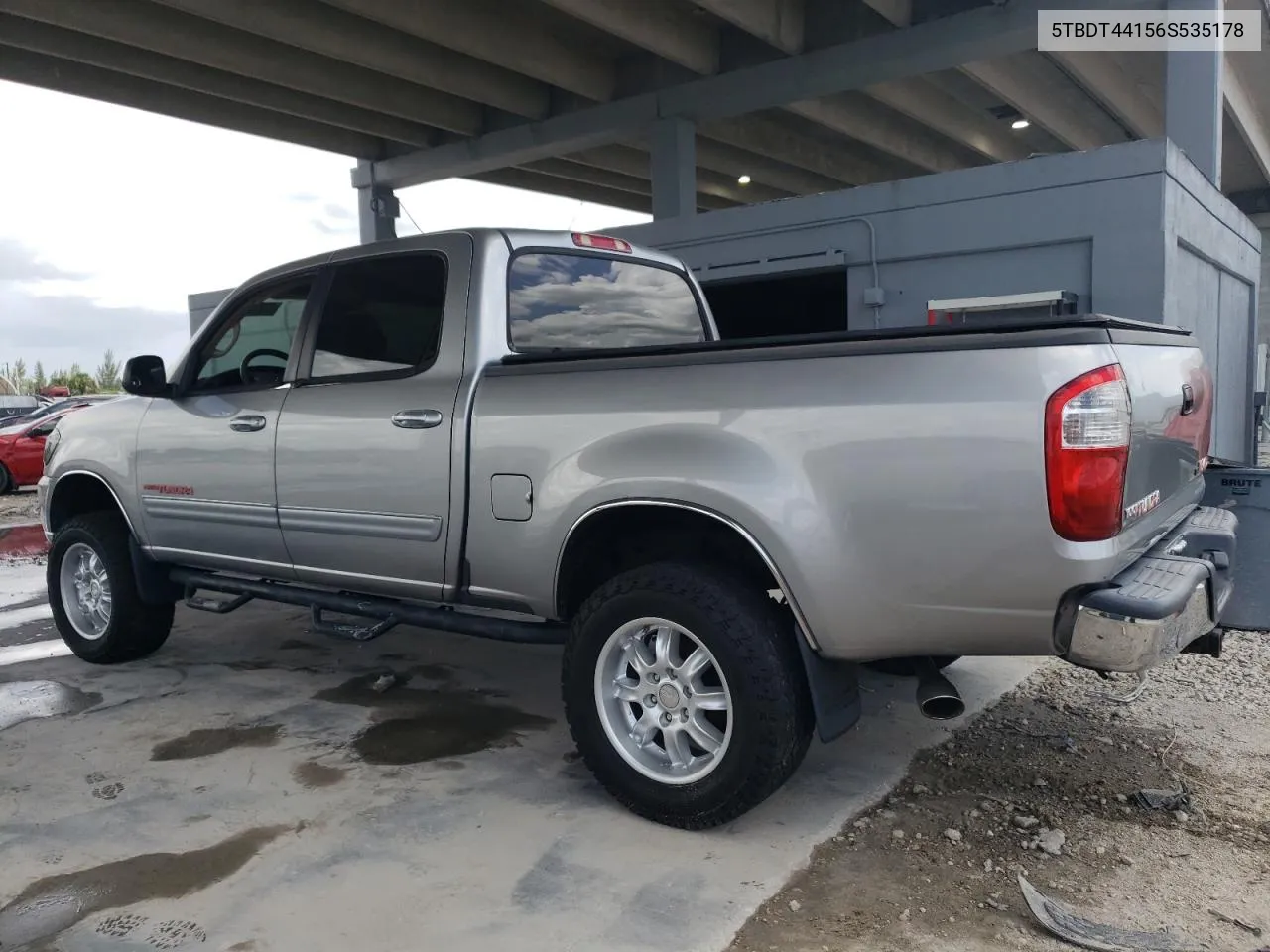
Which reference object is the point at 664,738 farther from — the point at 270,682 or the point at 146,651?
the point at 146,651

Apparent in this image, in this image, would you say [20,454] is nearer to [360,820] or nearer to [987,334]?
[360,820]

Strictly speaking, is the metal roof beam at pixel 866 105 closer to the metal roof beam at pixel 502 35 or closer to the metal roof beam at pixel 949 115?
the metal roof beam at pixel 949 115

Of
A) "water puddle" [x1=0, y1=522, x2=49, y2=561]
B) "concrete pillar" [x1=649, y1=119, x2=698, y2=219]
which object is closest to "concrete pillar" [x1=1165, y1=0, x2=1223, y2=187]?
"concrete pillar" [x1=649, y1=119, x2=698, y2=219]

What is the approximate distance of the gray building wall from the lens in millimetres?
8820

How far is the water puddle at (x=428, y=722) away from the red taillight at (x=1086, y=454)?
2.44 m

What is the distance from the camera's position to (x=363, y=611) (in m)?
4.04

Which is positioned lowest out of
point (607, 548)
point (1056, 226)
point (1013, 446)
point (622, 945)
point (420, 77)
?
point (622, 945)

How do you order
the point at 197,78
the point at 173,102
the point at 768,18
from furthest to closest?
the point at 173,102
the point at 197,78
the point at 768,18

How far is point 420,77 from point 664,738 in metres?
13.1

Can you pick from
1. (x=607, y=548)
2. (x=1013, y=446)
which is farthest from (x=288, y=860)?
(x=1013, y=446)

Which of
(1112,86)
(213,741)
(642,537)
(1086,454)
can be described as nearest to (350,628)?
(213,741)

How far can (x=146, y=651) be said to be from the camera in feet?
17.5

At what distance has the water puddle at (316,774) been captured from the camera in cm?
362

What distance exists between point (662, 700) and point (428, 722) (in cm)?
149
